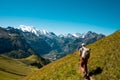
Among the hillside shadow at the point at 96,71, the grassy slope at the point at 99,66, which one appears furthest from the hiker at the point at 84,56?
the hillside shadow at the point at 96,71

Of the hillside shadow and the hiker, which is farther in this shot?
the hillside shadow

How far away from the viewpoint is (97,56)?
3775 cm

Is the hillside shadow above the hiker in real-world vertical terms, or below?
below

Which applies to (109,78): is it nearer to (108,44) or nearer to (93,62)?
(93,62)

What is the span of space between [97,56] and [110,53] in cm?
207

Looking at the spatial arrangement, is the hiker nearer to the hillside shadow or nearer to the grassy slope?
the grassy slope

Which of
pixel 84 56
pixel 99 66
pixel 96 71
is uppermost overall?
pixel 84 56

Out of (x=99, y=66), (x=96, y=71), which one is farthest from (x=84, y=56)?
(x=99, y=66)

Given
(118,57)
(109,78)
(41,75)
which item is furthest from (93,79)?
(41,75)

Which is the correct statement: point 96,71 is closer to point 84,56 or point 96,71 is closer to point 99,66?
point 99,66

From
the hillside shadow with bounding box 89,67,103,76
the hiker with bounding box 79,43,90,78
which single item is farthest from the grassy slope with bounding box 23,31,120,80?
the hiker with bounding box 79,43,90,78

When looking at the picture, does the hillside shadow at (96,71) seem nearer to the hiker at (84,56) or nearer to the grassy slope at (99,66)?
the grassy slope at (99,66)

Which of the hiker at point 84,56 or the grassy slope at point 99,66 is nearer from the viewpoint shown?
the hiker at point 84,56

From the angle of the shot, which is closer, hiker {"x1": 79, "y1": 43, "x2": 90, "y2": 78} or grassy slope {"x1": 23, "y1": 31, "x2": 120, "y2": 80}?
hiker {"x1": 79, "y1": 43, "x2": 90, "y2": 78}
